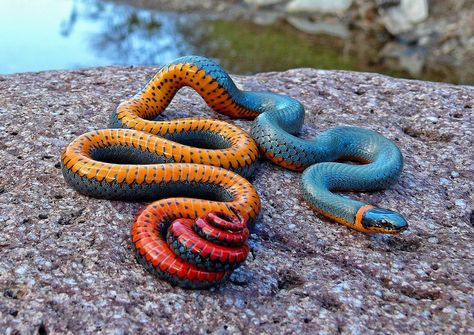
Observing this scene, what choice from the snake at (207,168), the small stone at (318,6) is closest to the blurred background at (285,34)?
the small stone at (318,6)

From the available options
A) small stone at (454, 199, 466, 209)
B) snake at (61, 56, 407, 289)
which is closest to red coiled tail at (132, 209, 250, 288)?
snake at (61, 56, 407, 289)

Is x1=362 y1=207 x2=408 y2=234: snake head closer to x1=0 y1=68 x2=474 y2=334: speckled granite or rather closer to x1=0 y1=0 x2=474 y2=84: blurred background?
x1=0 y1=68 x2=474 y2=334: speckled granite

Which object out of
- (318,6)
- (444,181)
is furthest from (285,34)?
(444,181)

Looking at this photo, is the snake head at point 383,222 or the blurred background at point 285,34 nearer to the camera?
the snake head at point 383,222

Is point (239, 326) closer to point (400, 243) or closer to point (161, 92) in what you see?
point (400, 243)

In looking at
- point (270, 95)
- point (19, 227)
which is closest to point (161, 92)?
point (270, 95)

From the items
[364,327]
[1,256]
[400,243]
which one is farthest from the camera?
[400,243]

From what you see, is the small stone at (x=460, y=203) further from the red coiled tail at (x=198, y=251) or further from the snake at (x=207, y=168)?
the red coiled tail at (x=198, y=251)
